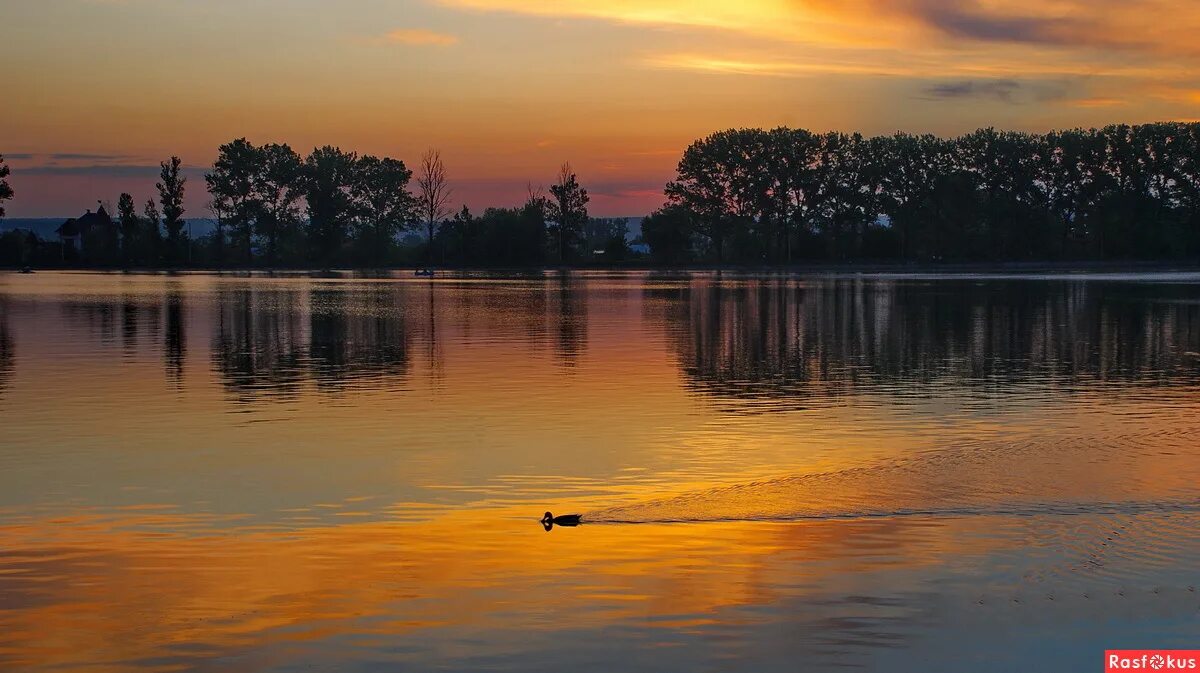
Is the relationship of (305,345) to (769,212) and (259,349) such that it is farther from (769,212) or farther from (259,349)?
(769,212)

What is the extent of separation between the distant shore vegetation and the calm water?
129 m

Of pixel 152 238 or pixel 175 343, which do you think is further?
pixel 152 238

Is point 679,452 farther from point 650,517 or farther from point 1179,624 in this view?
point 1179,624

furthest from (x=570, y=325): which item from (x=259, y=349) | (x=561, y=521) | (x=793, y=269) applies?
(x=793, y=269)

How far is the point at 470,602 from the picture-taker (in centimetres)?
1095

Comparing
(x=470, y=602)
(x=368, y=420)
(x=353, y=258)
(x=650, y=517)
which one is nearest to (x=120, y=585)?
(x=470, y=602)

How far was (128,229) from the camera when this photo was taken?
7288 inches

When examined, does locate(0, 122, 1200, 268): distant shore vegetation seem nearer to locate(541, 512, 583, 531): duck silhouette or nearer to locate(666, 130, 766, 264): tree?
locate(666, 130, 766, 264): tree

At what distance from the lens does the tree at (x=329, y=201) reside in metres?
187

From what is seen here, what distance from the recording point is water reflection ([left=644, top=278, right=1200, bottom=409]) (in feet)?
97.6

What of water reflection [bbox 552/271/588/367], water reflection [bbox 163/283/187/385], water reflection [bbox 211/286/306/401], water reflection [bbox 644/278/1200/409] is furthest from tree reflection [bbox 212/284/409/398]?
water reflection [bbox 644/278/1200/409]

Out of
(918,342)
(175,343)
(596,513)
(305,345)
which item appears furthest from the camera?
(918,342)

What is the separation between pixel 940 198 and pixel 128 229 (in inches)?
4485

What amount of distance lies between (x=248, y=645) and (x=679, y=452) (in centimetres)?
996
